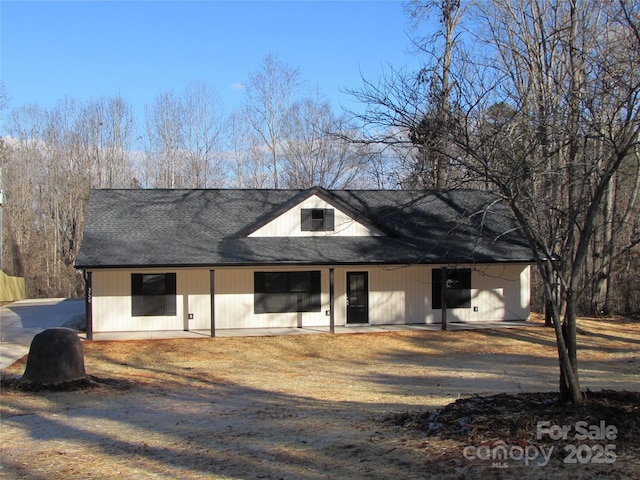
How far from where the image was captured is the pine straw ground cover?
612 centimetres

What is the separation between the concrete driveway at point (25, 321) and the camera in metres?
17.6

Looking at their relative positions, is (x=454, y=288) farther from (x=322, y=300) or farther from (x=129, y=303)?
(x=129, y=303)

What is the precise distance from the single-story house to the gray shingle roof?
59 mm

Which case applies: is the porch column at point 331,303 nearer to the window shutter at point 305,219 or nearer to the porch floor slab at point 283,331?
the porch floor slab at point 283,331

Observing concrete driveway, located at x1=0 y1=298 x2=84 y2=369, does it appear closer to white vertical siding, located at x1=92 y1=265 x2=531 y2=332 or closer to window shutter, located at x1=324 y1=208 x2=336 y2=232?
white vertical siding, located at x1=92 y1=265 x2=531 y2=332

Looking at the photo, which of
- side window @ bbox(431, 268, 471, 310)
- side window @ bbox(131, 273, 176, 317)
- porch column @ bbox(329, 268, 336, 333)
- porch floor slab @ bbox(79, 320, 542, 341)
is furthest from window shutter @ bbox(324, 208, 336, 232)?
side window @ bbox(131, 273, 176, 317)

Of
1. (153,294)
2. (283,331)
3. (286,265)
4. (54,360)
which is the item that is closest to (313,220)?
(286,265)

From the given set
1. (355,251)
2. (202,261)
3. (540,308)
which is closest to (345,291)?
(355,251)

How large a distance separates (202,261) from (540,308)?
17929 mm

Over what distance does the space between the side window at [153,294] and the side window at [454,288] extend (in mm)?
9045

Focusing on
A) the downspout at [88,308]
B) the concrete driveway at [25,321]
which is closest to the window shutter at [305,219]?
the downspout at [88,308]

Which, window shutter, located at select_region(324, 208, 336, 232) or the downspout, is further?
window shutter, located at select_region(324, 208, 336, 232)

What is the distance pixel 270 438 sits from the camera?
25.0ft

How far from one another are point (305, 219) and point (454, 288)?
19.2 ft
